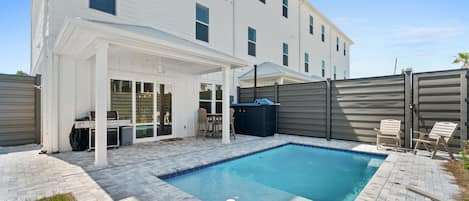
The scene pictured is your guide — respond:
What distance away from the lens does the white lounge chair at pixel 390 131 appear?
6.03m

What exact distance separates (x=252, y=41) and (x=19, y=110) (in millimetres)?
9722

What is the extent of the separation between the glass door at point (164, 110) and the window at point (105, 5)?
2.64 meters

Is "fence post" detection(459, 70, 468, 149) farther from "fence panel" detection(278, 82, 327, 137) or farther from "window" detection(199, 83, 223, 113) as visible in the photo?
"window" detection(199, 83, 223, 113)

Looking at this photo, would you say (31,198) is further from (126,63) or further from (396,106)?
(396,106)

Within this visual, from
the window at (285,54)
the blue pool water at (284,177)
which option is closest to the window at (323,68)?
the window at (285,54)

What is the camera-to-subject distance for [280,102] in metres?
9.20

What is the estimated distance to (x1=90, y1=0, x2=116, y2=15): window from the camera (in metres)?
6.06

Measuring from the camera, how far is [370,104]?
6.93 meters

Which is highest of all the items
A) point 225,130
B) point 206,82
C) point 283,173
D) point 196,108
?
point 206,82

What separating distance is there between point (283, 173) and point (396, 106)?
4425mm

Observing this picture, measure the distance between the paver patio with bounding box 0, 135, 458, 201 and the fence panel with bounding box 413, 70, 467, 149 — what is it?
0.98m

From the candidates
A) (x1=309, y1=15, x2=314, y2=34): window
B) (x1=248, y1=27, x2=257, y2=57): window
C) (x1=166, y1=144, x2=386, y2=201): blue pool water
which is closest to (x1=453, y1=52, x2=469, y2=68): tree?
(x1=309, y1=15, x2=314, y2=34): window

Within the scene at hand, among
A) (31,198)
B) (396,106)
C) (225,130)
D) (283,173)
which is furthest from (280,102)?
(31,198)

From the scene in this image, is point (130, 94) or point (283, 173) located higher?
point (130, 94)
